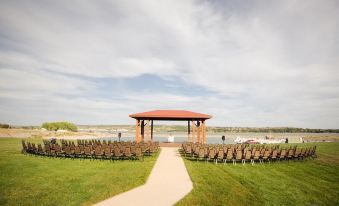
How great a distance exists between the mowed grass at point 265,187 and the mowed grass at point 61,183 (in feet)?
7.20

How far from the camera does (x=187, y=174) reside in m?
9.97

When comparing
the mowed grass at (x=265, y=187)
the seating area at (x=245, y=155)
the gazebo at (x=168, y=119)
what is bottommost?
the mowed grass at (x=265, y=187)

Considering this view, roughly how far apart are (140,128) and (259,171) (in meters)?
13.2

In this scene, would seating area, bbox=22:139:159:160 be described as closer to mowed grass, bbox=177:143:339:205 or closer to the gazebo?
mowed grass, bbox=177:143:339:205

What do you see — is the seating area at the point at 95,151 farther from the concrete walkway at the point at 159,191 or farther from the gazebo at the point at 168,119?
the gazebo at the point at 168,119

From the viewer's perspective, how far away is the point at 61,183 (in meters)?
8.28

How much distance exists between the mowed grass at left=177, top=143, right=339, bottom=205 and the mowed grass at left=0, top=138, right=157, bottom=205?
7.20 feet

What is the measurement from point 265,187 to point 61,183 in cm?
664

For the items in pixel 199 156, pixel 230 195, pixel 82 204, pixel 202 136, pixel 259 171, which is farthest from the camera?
pixel 202 136

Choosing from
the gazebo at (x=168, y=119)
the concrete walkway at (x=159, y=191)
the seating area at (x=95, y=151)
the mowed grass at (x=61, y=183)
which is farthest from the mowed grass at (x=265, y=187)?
the gazebo at (x=168, y=119)

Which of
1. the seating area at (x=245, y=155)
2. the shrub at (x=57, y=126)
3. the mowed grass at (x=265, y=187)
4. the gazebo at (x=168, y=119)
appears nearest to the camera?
the mowed grass at (x=265, y=187)

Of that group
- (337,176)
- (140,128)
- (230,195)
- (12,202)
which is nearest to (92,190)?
(12,202)

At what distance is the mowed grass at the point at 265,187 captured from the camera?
266 inches

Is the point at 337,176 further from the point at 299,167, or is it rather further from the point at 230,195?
the point at 230,195
